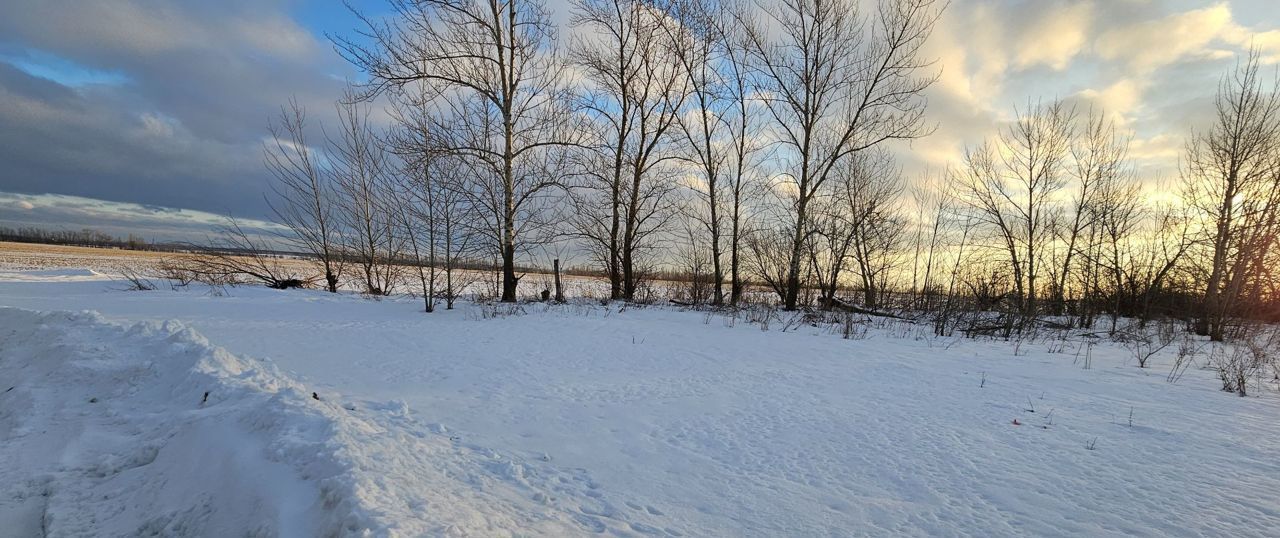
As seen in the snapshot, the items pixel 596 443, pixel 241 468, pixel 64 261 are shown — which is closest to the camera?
pixel 241 468

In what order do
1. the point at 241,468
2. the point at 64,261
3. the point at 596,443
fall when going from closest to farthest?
the point at 241,468, the point at 596,443, the point at 64,261

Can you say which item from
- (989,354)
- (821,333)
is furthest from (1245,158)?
(821,333)

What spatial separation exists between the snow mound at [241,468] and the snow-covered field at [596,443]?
0.8 inches

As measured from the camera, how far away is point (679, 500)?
2861 mm

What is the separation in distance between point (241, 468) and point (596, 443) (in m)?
2.15

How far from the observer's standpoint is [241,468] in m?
2.84

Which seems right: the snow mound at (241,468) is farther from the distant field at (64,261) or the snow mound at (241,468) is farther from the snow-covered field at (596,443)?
the distant field at (64,261)

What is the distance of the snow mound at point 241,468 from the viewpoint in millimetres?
2391

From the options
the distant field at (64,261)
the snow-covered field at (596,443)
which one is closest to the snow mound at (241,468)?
the snow-covered field at (596,443)

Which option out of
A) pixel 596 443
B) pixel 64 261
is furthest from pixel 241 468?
pixel 64 261

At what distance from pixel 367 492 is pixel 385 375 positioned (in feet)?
12.3

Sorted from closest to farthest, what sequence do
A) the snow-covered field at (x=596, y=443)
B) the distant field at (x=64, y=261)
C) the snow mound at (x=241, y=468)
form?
1. the snow mound at (x=241, y=468)
2. the snow-covered field at (x=596, y=443)
3. the distant field at (x=64, y=261)

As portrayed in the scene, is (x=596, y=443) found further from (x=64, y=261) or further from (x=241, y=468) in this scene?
(x=64, y=261)

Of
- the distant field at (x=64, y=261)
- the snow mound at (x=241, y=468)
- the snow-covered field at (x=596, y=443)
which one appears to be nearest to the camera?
the snow mound at (x=241, y=468)
